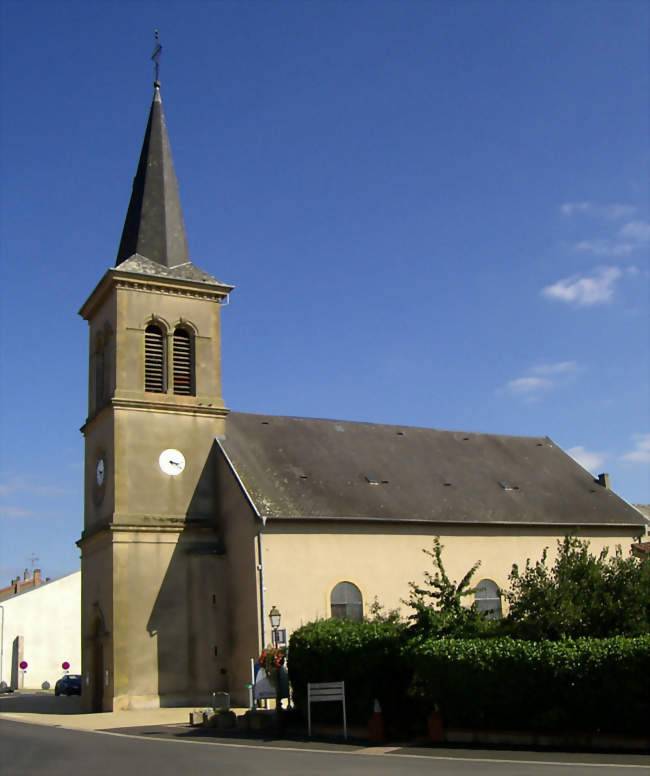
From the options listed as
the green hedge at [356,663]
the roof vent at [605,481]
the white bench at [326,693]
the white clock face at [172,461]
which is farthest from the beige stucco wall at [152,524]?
the roof vent at [605,481]

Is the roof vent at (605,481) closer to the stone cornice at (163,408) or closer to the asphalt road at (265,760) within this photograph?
the stone cornice at (163,408)

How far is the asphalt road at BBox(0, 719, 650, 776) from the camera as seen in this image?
1252cm

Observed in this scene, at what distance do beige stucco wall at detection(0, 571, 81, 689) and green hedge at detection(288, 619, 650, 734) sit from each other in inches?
1709

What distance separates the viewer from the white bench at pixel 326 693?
Answer: 17.7m

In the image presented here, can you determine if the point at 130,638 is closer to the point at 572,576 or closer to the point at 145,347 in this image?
the point at 145,347

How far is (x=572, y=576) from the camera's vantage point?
58.9 ft

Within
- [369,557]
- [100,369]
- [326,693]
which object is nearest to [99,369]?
[100,369]

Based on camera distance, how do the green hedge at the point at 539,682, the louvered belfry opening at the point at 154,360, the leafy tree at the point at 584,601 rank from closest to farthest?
1. the green hedge at the point at 539,682
2. the leafy tree at the point at 584,601
3. the louvered belfry opening at the point at 154,360

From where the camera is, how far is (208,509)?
30.3 metres

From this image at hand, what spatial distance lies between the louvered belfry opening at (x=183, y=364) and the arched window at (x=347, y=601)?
8799 mm

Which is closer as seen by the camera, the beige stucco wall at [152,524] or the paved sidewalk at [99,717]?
the paved sidewalk at [99,717]

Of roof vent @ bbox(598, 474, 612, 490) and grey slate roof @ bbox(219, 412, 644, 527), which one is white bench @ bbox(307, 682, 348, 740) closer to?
grey slate roof @ bbox(219, 412, 644, 527)

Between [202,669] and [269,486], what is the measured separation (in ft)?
20.8

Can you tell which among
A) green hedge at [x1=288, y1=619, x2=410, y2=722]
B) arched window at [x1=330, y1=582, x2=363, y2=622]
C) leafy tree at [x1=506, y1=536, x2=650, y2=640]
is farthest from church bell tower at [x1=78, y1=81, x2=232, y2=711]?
leafy tree at [x1=506, y1=536, x2=650, y2=640]
